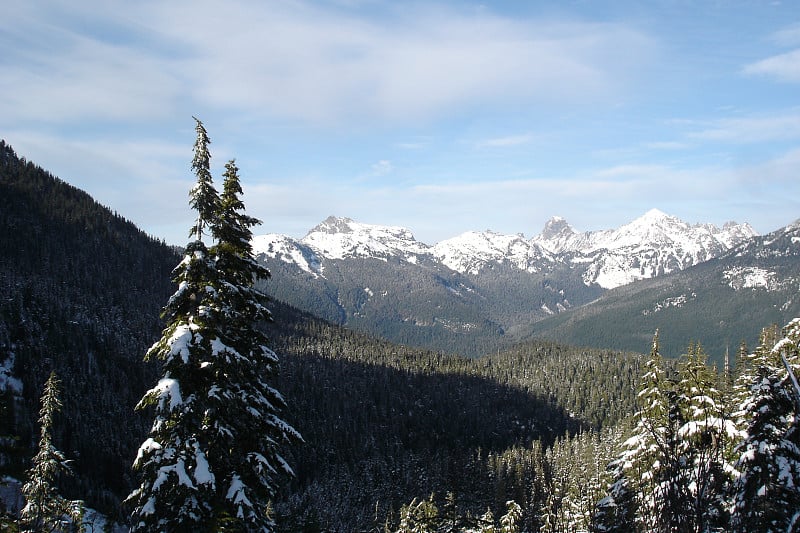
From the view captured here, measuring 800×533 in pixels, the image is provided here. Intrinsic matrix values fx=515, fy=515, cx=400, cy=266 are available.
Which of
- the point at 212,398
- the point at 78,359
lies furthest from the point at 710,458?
the point at 78,359

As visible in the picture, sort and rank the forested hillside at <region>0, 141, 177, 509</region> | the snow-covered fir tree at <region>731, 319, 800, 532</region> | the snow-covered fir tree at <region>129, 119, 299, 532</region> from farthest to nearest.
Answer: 1. the forested hillside at <region>0, 141, 177, 509</region>
2. the snow-covered fir tree at <region>731, 319, 800, 532</region>
3. the snow-covered fir tree at <region>129, 119, 299, 532</region>

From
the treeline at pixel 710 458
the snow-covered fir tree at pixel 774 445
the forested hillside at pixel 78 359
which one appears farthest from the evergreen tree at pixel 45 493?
the forested hillside at pixel 78 359

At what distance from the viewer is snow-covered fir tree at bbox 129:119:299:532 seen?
44.7 feet

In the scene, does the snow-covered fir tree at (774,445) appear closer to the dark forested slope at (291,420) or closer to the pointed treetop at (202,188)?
the pointed treetop at (202,188)

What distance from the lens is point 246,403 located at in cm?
1574

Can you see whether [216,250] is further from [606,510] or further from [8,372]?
[8,372]

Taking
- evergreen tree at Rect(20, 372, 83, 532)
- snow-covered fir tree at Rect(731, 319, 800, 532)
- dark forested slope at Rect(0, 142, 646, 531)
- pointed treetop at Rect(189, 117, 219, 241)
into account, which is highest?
pointed treetop at Rect(189, 117, 219, 241)

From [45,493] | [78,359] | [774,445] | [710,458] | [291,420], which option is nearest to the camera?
[710,458]

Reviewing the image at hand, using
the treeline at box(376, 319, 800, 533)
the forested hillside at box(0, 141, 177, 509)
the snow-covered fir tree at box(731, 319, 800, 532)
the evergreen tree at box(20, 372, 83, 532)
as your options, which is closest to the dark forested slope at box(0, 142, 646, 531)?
the forested hillside at box(0, 141, 177, 509)

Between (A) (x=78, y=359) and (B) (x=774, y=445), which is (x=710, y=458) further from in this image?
(A) (x=78, y=359)

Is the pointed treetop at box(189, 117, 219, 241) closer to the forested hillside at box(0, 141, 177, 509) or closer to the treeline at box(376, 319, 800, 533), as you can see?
the treeline at box(376, 319, 800, 533)

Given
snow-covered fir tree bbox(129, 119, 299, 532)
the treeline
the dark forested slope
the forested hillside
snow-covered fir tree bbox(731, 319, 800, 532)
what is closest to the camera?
the treeline

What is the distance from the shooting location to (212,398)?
1457 centimetres

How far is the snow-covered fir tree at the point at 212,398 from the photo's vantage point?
536 inches
